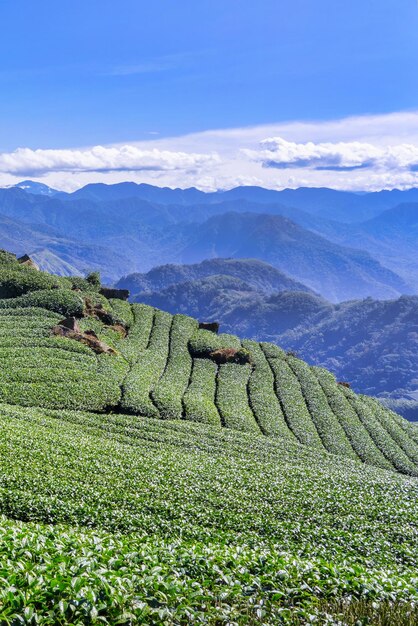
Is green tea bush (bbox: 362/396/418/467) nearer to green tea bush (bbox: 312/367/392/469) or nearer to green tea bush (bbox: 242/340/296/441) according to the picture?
green tea bush (bbox: 312/367/392/469)

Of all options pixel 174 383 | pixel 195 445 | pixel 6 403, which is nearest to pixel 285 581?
pixel 195 445

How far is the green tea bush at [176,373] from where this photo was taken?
54750mm

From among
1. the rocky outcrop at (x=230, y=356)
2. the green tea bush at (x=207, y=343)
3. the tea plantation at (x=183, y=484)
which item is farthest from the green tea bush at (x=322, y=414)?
the green tea bush at (x=207, y=343)

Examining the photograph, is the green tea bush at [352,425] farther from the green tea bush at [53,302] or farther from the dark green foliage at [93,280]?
the dark green foliage at [93,280]

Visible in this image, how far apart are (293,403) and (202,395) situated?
523 inches

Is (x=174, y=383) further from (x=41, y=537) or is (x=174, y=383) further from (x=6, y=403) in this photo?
(x=41, y=537)

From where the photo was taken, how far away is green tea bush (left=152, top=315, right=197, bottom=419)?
54750 mm

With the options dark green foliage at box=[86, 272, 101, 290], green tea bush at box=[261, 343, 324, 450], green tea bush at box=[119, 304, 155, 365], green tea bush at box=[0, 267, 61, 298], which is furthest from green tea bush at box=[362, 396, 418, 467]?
green tea bush at box=[0, 267, 61, 298]

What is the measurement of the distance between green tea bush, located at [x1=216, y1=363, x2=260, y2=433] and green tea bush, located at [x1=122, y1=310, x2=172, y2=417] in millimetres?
8087

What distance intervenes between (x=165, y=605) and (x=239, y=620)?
1.89 metres

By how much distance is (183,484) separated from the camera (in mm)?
30453

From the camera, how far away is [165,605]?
41.9 ft

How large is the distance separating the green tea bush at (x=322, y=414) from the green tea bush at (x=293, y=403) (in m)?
0.83

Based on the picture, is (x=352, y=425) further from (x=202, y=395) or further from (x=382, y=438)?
(x=202, y=395)
